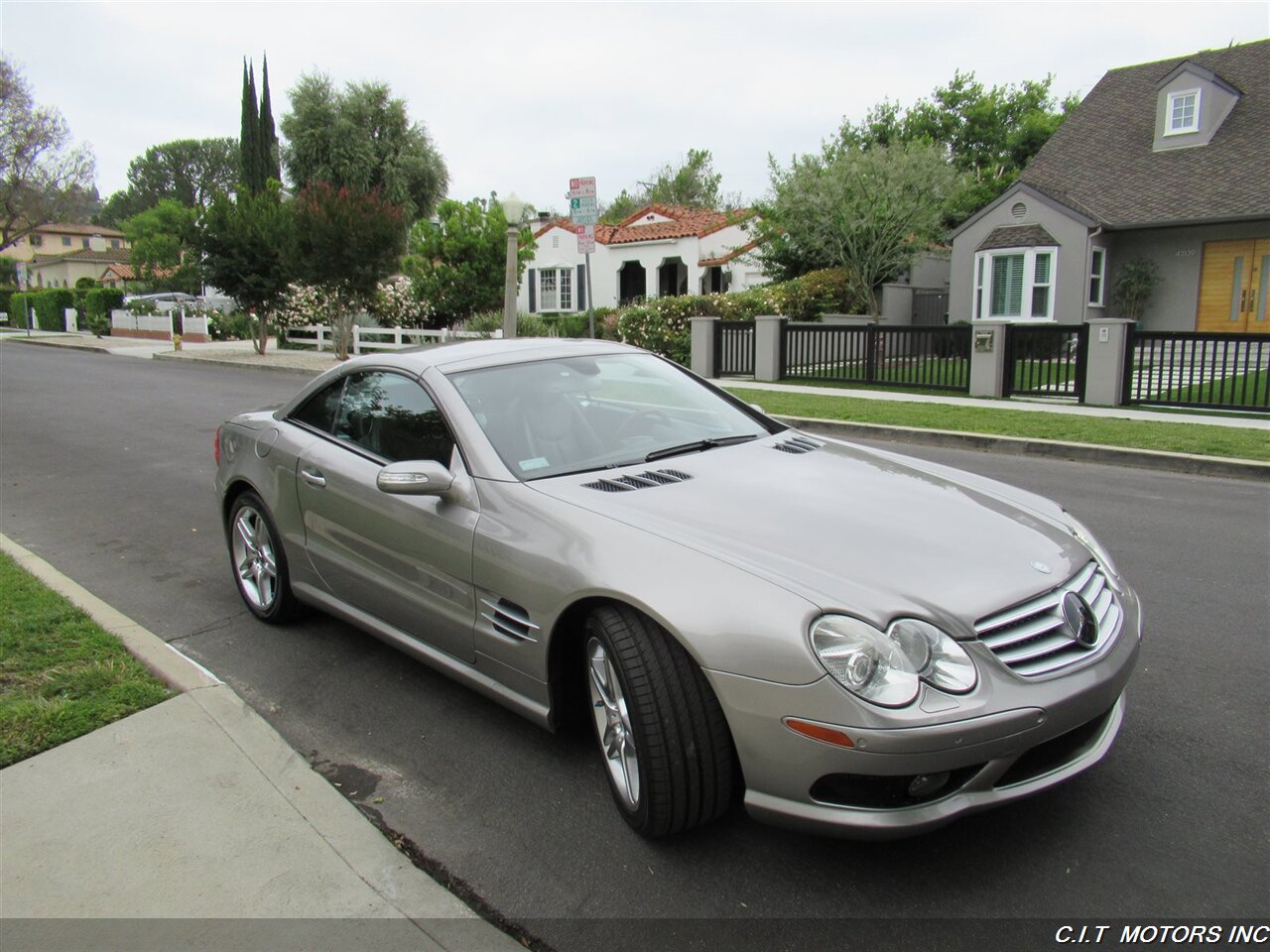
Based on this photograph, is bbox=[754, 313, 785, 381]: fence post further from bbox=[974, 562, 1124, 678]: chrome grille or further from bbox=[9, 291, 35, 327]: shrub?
bbox=[9, 291, 35, 327]: shrub

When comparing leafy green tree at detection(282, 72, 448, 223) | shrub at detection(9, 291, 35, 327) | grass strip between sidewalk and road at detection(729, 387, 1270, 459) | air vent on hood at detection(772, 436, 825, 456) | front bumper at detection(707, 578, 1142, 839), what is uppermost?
leafy green tree at detection(282, 72, 448, 223)

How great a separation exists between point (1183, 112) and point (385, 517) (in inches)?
1012

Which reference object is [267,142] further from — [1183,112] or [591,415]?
[591,415]

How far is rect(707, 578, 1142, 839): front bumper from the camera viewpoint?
96.6 inches

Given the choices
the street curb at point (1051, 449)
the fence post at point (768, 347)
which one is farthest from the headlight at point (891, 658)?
the fence post at point (768, 347)

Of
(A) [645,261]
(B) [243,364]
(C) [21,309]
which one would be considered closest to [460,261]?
(B) [243,364]

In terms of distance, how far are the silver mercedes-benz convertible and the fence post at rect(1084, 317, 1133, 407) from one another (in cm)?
1135

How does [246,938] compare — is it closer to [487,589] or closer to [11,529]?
[487,589]

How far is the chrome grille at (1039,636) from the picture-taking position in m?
2.65

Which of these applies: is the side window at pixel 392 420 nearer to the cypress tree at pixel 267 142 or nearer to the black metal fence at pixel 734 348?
the black metal fence at pixel 734 348

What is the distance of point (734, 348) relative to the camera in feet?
62.1

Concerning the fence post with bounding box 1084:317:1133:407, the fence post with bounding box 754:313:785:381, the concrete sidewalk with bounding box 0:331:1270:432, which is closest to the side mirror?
the concrete sidewalk with bounding box 0:331:1270:432

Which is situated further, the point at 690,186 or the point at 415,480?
the point at 690,186

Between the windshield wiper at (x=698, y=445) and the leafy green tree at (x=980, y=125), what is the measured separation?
31427 millimetres
